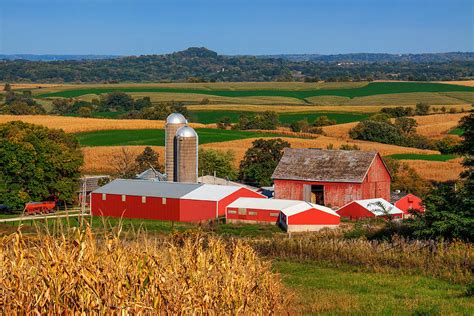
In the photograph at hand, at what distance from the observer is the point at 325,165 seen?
156 ft

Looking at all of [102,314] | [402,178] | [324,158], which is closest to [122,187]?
[324,158]

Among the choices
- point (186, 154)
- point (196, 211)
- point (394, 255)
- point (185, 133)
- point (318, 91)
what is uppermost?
point (185, 133)

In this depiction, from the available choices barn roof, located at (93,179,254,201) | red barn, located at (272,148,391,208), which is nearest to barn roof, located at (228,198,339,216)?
barn roof, located at (93,179,254,201)

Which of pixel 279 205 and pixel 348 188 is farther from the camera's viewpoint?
pixel 348 188

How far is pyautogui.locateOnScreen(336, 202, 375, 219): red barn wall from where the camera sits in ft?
142

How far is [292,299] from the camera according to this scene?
18.8 m

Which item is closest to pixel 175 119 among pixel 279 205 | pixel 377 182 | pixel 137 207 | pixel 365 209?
pixel 137 207

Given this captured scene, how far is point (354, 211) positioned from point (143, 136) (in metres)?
38.8

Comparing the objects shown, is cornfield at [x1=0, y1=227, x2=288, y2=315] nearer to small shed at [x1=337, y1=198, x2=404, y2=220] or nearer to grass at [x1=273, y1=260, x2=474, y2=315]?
grass at [x1=273, y1=260, x2=474, y2=315]

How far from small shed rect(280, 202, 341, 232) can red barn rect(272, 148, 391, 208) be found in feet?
19.9

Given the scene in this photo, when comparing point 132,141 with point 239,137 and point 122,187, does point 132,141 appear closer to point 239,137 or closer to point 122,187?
point 239,137

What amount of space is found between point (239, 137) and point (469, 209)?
52558mm

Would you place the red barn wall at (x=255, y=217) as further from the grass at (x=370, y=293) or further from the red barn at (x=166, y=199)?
the grass at (x=370, y=293)

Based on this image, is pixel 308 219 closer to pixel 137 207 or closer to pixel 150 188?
pixel 150 188
